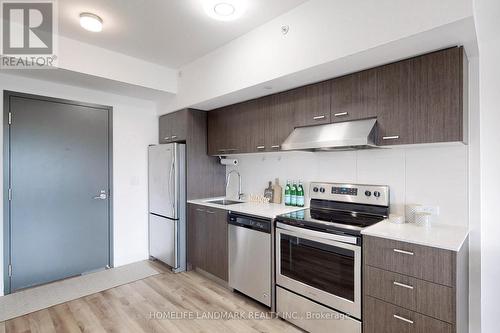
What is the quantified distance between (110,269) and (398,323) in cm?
339

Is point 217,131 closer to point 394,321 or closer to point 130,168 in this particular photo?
point 130,168

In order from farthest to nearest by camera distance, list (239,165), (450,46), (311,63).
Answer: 1. (239,165)
2. (311,63)
3. (450,46)

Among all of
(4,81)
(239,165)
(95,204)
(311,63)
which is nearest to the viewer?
(311,63)

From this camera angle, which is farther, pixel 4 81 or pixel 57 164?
pixel 57 164

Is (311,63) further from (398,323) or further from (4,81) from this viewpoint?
(4,81)

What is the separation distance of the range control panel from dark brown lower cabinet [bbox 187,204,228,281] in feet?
3.45

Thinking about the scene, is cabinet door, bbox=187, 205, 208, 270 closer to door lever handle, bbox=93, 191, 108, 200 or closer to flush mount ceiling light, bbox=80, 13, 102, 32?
door lever handle, bbox=93, 191, 108, 200

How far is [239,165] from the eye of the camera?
146 inches

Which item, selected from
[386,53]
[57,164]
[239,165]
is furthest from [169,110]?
[386,53]

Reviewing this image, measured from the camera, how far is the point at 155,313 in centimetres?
250

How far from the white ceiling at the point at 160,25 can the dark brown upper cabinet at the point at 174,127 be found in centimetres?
79

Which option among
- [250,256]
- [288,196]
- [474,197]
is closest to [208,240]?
[250,256]

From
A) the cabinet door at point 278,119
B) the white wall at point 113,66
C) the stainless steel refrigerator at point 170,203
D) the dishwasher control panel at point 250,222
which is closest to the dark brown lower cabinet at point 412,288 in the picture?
the dishwasher control panel at point 250,222

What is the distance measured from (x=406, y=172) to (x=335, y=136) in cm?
66
